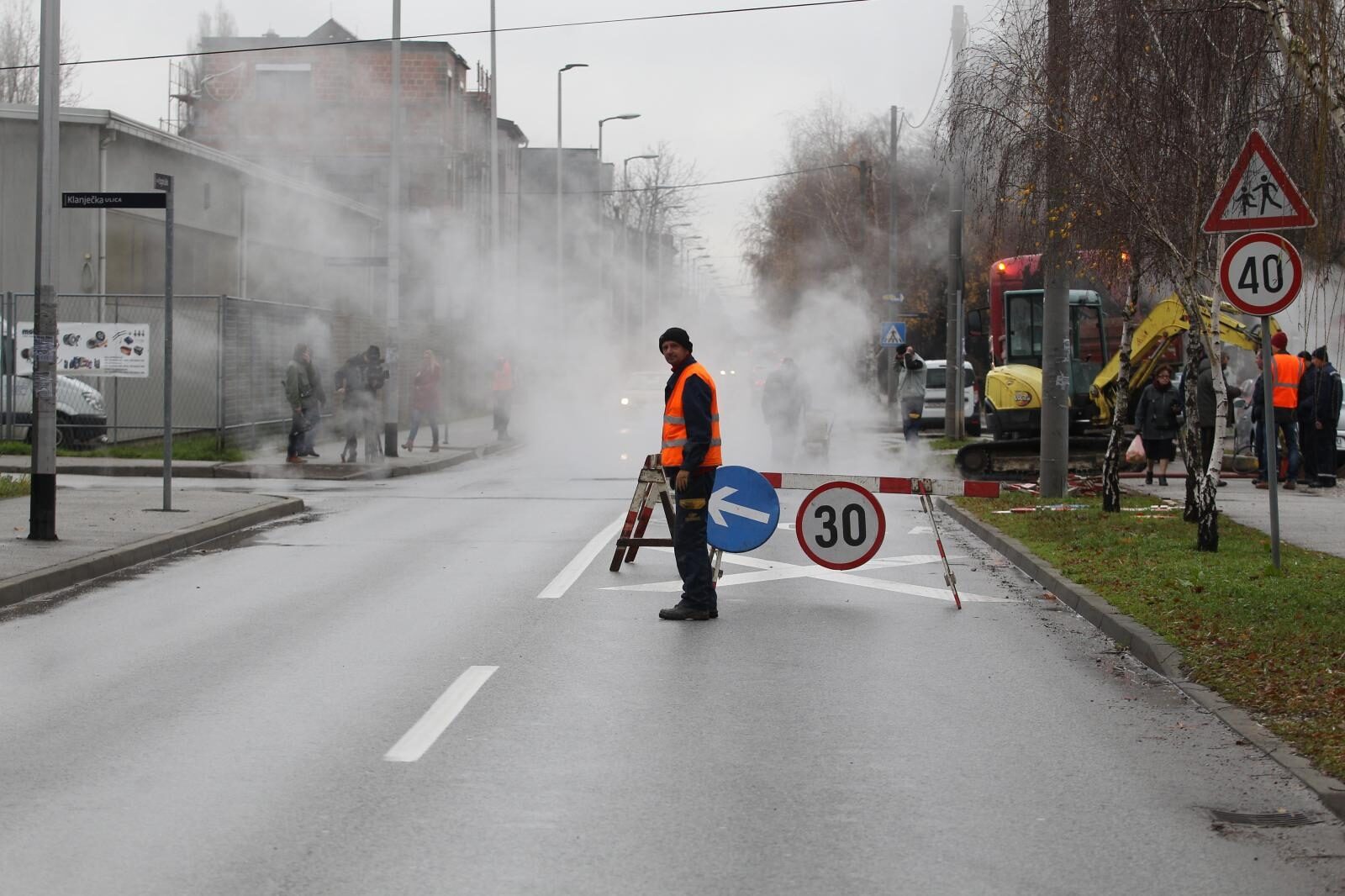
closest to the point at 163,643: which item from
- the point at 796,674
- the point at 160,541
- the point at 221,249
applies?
the point at 796,674

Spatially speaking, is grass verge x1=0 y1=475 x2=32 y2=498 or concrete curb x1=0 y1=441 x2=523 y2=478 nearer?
grass verge x1=0 y1=475 x2=32 y2=498

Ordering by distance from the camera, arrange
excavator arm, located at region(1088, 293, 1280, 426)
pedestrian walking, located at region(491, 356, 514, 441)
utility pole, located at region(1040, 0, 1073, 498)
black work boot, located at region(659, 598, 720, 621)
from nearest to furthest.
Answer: black work boot, located at region(659, 598, 720, 621) < utility pole, located at region(1040, 0, 1073, 498) < excavator arm, located at region(1088, 293, 1280, 426) < pedestrian walking, located at region(491, 356, 514, 441)

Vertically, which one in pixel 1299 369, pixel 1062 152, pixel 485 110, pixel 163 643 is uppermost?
pixel 485 110

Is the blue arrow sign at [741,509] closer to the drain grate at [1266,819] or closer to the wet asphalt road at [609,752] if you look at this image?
the wet asphalt road at [609,752]

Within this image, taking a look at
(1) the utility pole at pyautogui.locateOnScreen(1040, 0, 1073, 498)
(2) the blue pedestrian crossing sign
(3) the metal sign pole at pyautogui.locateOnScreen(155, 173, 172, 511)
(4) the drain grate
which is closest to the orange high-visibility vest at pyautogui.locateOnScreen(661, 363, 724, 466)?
(1) the utility pole at pyautogui.locateOnScreen(1040, 0, 1073, 498)

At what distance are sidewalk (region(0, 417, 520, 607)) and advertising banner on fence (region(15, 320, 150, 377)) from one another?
5.05 feet

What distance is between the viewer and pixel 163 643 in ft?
29.1

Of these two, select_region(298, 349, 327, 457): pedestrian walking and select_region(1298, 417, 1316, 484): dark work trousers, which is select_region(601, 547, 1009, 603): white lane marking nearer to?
select_region(1298, 417, 1316, 484): dark work trousers

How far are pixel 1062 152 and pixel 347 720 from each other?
28.9 ft

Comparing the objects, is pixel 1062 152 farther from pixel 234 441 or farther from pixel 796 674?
pixel 234 441

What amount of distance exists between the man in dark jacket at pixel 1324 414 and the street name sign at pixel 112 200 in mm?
13656

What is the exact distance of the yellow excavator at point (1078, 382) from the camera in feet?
76.0

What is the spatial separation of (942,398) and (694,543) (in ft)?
102

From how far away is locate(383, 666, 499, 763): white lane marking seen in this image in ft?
20.4
